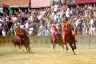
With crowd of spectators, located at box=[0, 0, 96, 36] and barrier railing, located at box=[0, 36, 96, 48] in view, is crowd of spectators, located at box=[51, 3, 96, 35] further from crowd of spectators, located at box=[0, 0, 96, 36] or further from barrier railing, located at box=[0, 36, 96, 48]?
barrier railing, located at box=[0, 36, 96, 48]

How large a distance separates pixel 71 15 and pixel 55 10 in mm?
1812

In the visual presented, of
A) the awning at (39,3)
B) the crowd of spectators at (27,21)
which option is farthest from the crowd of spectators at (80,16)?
the awning at (39,3)

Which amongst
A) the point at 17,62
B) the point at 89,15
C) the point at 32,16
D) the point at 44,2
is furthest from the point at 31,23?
the point at 17,62

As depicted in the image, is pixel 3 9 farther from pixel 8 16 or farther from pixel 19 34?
pixel 19 34

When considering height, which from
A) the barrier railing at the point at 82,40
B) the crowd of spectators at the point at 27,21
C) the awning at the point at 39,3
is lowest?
the barrier railing at the point at 82,40

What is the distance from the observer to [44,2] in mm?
35312

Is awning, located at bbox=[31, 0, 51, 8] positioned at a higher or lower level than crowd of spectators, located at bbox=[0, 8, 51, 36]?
higher

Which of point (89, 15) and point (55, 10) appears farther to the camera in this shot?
point (55, 10)

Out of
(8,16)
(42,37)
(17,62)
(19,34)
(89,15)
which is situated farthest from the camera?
(8,16)

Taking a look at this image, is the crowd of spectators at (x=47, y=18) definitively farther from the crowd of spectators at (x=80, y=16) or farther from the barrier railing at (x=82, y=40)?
the barrier railing at (x=82, y=40)

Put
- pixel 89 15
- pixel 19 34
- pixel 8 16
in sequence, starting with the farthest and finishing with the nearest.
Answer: pixel 8 16
pixel 89 15
pixel 19 34

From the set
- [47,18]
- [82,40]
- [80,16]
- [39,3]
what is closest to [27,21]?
[47,18]

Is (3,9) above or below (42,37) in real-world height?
above

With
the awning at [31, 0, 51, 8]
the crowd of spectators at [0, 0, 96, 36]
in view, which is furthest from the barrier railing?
the awning at [31, 0, 51, 8]
